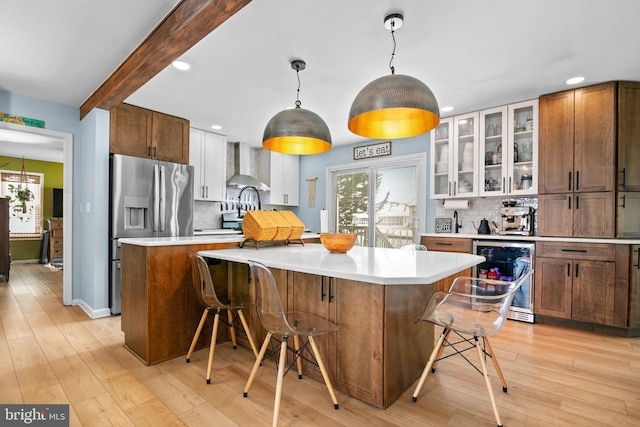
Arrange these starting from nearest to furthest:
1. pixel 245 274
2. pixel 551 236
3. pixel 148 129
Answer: pixel 245 274 → pixel 551 236 → pixel 148 129

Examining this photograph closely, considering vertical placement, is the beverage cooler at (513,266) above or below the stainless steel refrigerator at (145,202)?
below

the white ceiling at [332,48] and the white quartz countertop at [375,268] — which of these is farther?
the white ceiling at [332,48]

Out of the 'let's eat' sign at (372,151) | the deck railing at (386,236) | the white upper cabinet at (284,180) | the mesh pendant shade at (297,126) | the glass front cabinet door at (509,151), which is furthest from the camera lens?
the white upper cabinet at (284,180)

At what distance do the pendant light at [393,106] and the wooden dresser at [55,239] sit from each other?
313 inches

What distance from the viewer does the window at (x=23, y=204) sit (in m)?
7.12

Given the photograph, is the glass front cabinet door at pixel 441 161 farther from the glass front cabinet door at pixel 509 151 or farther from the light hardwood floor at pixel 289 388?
the light hardwood floor at pixel 289 388

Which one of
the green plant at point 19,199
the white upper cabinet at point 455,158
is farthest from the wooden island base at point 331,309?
the green plant at point 19,199

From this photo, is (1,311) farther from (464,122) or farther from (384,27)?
(464,122)

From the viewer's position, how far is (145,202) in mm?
3854

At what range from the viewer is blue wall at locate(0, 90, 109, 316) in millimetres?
3564

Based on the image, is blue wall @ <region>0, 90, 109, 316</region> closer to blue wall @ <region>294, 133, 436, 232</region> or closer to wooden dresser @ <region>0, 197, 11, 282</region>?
wooden dresser @ <region>0, 197, 11, 282</region>

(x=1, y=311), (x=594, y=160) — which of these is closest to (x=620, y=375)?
(x=594, y=160)

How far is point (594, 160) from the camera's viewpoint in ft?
10.8

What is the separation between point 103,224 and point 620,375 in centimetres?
486
